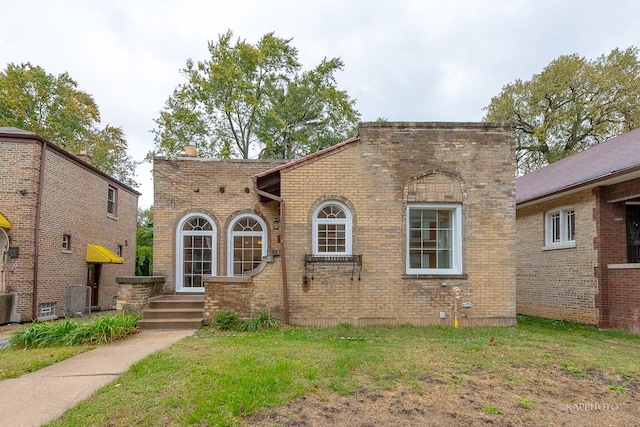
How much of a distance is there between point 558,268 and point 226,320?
31.4 feet

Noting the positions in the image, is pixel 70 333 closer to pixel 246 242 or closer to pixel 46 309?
pixel 246 242

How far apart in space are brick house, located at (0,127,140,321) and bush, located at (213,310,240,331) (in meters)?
7.42

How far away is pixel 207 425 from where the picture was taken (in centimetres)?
353

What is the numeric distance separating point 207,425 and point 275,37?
2779cm

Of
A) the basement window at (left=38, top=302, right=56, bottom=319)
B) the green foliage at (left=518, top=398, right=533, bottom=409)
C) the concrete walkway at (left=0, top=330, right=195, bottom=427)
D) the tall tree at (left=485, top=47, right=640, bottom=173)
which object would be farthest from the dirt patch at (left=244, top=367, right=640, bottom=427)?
the tall tree at (left=485, top=47, right=640, bottom=173)

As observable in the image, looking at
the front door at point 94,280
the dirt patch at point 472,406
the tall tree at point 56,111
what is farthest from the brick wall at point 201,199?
the tall tree at point 56,111

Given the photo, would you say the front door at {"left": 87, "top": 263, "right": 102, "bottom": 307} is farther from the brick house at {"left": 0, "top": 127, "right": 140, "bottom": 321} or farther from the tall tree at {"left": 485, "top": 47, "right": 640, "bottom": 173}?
the tall tree at {"left": 485, "top": 47, "right": 640, "bottom": 173}

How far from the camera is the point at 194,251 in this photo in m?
11.2

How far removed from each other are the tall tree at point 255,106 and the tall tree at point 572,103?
10.6m

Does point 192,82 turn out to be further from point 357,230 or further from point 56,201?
point 357,230

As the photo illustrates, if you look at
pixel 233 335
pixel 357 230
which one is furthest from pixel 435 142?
pixel 233 335

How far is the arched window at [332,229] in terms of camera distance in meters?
9.10

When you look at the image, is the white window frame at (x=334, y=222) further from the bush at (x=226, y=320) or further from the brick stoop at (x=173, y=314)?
the brick stoop at (x=173, y=314)

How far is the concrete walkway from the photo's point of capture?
400cm
